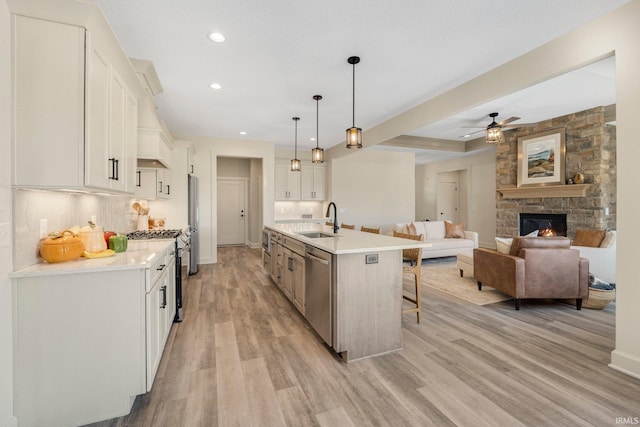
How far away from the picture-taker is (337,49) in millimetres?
2723

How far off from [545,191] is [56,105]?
23.0 ft

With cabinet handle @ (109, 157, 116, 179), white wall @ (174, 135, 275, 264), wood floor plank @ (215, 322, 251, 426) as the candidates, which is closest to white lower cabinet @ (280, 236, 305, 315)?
wood floor plank @ (215, 322, 251, 426)

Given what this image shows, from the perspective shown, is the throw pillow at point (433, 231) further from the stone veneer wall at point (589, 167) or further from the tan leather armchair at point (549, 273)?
the tan leather armchair at point (549, 273)

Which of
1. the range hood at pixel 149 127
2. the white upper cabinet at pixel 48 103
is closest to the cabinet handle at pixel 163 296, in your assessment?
the white upper cabinet at pixel 48 103

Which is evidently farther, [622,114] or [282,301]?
[282,301]

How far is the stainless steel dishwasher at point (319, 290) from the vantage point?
2.32 m

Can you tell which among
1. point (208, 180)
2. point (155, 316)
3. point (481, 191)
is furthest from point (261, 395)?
point (481, 191)

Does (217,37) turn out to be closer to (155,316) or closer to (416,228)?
(155,316)

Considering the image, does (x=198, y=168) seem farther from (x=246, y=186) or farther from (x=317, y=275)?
(x=317, y=275)

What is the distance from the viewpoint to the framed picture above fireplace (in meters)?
5.34

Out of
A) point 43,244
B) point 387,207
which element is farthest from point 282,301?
point 387,207

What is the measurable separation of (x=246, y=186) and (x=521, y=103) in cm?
674

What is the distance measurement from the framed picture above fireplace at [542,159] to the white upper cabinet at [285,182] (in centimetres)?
495

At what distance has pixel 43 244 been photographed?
1733 millimetres
